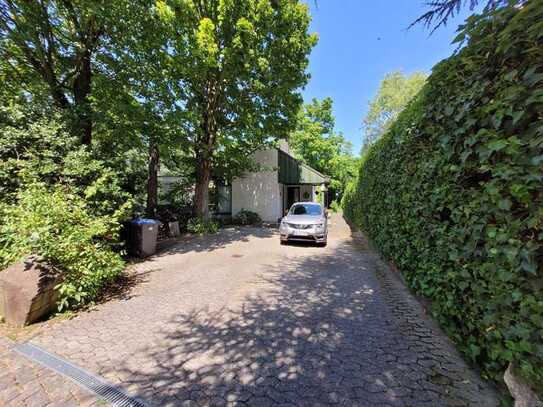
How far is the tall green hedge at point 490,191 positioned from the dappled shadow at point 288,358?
689mm

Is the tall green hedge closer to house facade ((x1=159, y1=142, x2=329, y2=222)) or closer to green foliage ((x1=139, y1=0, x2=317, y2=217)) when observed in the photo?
green foliage ((x1=139, y1=0, x2=317, y2=217))

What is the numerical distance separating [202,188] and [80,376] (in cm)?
1011

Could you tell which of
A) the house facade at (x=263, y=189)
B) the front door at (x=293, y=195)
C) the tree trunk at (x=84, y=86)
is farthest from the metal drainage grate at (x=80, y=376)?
the front door at (x=293, y=195)

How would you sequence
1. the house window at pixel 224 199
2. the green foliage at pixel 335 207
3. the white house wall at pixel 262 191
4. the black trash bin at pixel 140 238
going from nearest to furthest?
the black trash bin at pixel 140 238 → the white house wall at pixel 262 191 → the house window at pixel 224 199 → the green foliage at pixel 335 207

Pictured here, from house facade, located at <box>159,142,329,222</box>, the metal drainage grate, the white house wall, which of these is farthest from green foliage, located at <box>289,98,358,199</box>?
the metal drainage grate

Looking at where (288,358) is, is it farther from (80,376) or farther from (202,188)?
(202,188)

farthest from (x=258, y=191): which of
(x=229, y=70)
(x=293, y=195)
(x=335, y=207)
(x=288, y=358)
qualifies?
(x=335, y=207)

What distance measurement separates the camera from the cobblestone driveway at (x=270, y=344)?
7.32ft

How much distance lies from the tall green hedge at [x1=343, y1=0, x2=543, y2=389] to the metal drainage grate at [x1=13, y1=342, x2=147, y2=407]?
2.94 metres

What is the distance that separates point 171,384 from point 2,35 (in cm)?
983

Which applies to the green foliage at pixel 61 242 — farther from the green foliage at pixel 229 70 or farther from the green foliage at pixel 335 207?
the green foliage at pixel 335 207

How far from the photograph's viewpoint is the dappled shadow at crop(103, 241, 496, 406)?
2.21 metres

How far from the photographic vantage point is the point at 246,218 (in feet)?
51.0

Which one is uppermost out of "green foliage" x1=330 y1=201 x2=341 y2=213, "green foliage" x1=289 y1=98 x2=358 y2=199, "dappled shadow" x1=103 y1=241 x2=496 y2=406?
"green foliage" x1=289 y1=98 x2=358 y2=199
